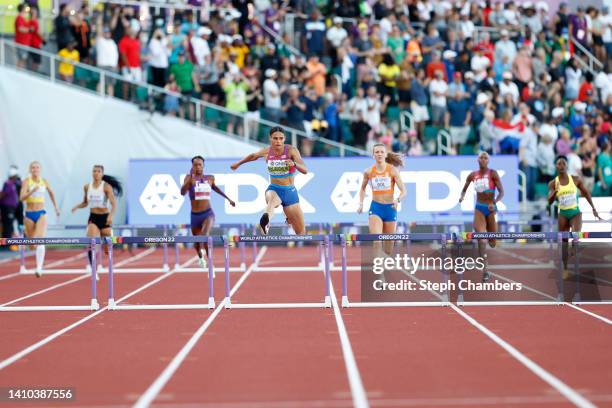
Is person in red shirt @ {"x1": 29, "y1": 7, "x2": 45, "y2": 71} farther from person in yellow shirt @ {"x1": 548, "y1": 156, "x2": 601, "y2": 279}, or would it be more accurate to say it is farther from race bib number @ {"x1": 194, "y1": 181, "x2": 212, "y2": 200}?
person in yellow shirt @ {"x1": 548, "y1": 156, "x2": 601, "y2": 279}

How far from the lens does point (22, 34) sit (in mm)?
24625

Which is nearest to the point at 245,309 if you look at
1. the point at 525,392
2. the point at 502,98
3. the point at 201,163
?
the point at 201,163

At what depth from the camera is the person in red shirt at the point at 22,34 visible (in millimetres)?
24500

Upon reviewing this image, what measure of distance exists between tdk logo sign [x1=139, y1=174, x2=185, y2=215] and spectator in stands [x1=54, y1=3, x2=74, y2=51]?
12.5 feet

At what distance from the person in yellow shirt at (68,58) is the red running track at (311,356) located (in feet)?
43.1

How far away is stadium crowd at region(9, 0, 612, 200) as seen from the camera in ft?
83.1

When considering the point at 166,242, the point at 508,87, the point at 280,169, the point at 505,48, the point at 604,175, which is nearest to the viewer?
the point at 280,169

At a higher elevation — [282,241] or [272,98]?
[272,98]

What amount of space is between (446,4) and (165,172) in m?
10.3

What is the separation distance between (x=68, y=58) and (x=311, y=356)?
17.4 metres

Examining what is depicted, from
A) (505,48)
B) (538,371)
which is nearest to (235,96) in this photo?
(505,48)

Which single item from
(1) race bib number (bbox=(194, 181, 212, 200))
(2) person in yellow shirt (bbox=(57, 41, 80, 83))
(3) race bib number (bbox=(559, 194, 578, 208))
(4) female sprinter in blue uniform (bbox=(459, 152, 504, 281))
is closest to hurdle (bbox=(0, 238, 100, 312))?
(1) race bib number (bbox=(194, 181, 212, 200))

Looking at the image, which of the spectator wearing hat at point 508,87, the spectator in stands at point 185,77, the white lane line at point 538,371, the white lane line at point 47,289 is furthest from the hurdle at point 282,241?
the spectator wearing hat at point 508,87

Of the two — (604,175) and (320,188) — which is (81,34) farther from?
(604,175)
